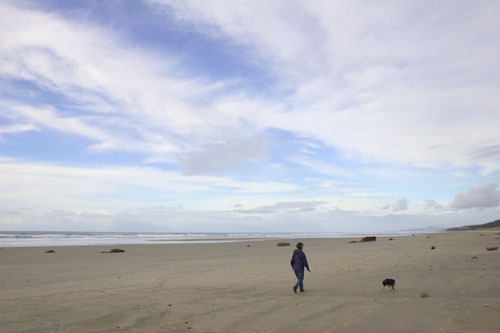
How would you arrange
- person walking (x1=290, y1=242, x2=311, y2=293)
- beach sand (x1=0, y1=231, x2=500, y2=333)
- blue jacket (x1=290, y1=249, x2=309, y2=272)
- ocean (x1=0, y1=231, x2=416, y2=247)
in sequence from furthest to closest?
ocean (x1=0, y1=231, x2=416, y2=247), blue jacket (x1=290, y1=249, x2=309, y2=272), person walking (x1=290, y1=242, x2=311, y2=293), beach sand (x1=0, y1=231, x2=500, y2=333)

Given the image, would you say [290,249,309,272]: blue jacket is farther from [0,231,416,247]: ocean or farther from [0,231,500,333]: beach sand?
[0,231,416,247]: ocean

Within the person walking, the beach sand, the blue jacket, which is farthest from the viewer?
the blue jacket

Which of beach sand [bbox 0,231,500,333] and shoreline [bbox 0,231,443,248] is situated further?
shoreline [bbox 0,231,443,248]

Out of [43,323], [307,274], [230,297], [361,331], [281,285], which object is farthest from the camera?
[307,274]

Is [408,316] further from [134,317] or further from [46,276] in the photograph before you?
[46,276]

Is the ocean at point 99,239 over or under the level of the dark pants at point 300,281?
over

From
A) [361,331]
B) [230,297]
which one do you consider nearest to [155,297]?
[230,297]

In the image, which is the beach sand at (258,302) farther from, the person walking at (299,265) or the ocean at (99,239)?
the ocean at (99,239)

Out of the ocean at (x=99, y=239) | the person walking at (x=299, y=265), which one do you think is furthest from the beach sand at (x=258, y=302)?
the ocean at (x=99, y=239)

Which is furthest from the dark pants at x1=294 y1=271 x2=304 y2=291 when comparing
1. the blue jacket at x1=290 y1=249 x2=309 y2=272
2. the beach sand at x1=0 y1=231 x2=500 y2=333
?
the beach sand at x1=0 y1=231 x2=500 y2=333

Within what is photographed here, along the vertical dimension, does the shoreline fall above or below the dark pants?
above

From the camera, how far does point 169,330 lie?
28.2 feet

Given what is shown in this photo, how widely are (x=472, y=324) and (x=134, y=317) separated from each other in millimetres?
7371

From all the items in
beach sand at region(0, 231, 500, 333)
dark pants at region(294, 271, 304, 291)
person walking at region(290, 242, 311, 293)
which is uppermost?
person walking at region(290, 242, 311, 293)
